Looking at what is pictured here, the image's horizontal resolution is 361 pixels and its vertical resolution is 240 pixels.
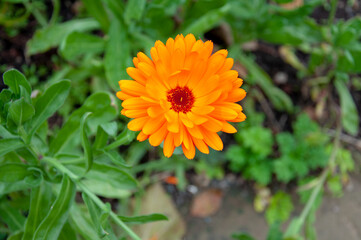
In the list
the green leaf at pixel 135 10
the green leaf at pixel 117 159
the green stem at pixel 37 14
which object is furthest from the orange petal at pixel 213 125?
the green stem at pixel 37 14

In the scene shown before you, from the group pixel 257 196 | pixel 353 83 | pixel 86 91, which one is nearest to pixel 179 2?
pixel 86 91

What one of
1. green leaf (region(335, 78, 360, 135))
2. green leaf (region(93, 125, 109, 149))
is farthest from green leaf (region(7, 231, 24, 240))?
green leaf (region(335, 78, 360, 135))

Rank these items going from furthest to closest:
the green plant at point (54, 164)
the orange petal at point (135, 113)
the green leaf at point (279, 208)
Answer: the green leaf at point (279, 208)
the green plant at point (54, 164)
the orange petal at point (135, 113)

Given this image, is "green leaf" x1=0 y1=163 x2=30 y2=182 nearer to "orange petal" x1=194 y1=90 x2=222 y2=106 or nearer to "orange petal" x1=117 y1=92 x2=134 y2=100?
"orange petal" x1=117 y1=92 x2=134 y2=100

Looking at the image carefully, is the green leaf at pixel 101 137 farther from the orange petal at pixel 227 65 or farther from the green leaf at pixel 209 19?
the green leaf at pixel 209 19

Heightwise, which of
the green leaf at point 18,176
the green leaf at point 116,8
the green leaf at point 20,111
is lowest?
the green leaf at point 18,176

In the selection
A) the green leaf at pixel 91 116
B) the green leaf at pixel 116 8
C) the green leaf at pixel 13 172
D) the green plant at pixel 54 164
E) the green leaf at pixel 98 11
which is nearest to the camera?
the green plant at pixel 54 164

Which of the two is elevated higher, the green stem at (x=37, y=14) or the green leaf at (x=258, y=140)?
the green stem at (x=37, y=14)
